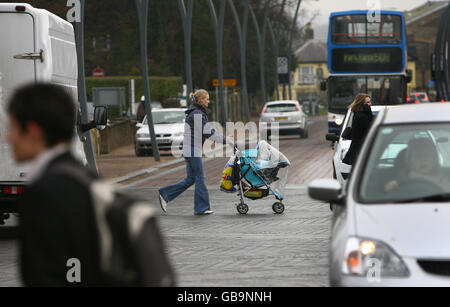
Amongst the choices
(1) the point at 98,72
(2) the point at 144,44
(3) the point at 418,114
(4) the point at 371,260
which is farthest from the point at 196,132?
(1) the point at 98,72

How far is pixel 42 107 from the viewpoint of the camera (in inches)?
133

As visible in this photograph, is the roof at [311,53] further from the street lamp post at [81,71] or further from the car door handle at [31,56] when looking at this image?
the car door handle at [31,56]

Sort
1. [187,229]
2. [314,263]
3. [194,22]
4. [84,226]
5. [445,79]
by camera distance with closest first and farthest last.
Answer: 1. [84,226]
2. [314,263]
3. [187,229]
4. [445,79]
5. [194,22]

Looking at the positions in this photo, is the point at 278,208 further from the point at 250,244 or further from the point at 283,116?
the point at 283,116

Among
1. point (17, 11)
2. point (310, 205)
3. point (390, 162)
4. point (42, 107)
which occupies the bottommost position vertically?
point (310, 205)

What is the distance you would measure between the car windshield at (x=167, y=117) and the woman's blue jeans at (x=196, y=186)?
17.7 metres

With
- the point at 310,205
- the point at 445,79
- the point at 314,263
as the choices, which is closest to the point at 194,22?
the point at 445,79

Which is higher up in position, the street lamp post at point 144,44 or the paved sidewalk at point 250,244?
the street lamp post at point 144,44

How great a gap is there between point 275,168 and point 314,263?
16.3ft

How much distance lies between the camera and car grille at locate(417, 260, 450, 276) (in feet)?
17.4

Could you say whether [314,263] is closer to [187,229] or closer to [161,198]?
[187,229]

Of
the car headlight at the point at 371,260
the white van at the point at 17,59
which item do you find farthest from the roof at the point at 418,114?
the white van at the point at 17,59

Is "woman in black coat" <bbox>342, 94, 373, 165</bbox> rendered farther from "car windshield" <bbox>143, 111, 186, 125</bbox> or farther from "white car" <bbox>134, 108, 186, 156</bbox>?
"car windshield" <bbox>143, 111, 186, 125</bbox>

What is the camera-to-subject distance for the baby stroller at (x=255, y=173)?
1429cm
